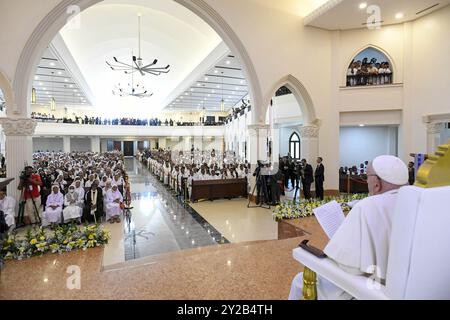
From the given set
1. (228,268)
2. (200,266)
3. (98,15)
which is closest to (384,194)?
(228,268)

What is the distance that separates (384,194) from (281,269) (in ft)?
6.20

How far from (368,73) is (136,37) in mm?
13418

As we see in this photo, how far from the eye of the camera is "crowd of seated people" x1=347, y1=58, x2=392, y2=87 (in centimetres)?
1041

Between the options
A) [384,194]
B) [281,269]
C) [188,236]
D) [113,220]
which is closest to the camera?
[384,194]

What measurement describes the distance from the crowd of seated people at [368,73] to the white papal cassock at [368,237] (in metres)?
10.3

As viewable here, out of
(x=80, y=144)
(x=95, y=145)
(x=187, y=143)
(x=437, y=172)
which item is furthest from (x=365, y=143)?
(x=80, y=144)

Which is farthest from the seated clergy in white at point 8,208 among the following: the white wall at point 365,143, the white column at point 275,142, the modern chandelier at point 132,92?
the white wall at point 365,143

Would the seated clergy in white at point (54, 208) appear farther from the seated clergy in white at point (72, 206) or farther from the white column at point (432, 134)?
the white column at point (432, 134)

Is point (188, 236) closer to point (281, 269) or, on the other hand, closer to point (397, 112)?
point (281, 269)

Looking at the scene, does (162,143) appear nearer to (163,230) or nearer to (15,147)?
(15,147)

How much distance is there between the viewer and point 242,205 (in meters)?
9.44

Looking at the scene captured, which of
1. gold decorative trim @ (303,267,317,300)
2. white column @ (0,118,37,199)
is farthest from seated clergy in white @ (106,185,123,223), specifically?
gold decorative trim @ (303,267,317,300)

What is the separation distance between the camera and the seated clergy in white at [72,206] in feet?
22.9

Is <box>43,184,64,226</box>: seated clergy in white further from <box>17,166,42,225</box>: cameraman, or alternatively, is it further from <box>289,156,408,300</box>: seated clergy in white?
<box>289,156,408,300</box>: seated clergy in white
